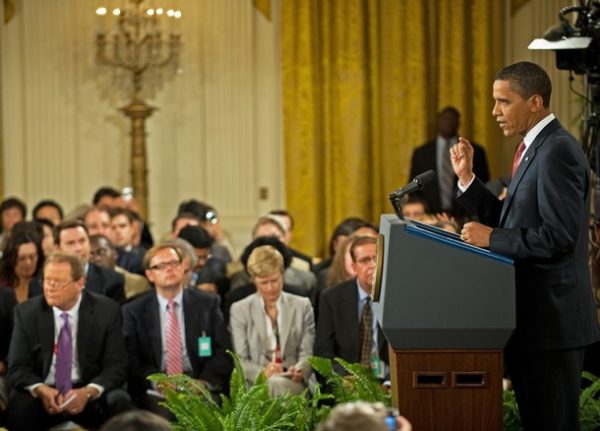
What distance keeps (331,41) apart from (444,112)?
4.53 ft

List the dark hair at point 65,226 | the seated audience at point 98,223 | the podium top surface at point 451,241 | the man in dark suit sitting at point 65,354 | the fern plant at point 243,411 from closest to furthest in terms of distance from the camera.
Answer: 1. the podium top surface at point 451,241
2. the fern plant at point 243,411
3. the man in dark suit sitting at point 65,354
4. the dark hair at point 65,226
5. the seated audience at point 98,223

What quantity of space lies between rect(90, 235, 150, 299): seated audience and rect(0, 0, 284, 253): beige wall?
3.95 m

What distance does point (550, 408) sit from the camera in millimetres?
3668

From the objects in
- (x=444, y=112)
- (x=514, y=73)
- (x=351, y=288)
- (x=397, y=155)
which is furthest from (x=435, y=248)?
(x=397, y=155)

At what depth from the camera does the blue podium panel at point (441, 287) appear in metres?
3.51

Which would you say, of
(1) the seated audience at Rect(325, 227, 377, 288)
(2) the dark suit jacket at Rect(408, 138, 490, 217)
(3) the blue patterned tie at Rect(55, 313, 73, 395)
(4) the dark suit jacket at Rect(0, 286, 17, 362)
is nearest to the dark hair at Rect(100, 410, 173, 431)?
(3) the blue patterned tie at Rect(55, 313, 73, 395)

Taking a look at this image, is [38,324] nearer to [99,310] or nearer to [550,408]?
[99,310]

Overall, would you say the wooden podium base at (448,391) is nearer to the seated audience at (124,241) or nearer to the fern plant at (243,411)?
the fern plant at (243,411)

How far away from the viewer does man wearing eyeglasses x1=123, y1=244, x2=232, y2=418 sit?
20.0 ft

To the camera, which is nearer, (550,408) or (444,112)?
(550,408)

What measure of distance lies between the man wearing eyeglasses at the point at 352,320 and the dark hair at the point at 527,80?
252 cm

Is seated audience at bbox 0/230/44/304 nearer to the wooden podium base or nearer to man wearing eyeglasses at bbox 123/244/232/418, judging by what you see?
man wearing eyeglasses at bbox 123/244/232/418

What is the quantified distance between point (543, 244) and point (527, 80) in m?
0.48

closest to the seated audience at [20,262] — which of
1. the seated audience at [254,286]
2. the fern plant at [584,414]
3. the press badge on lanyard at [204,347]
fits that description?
the seated audience at [254,286]
